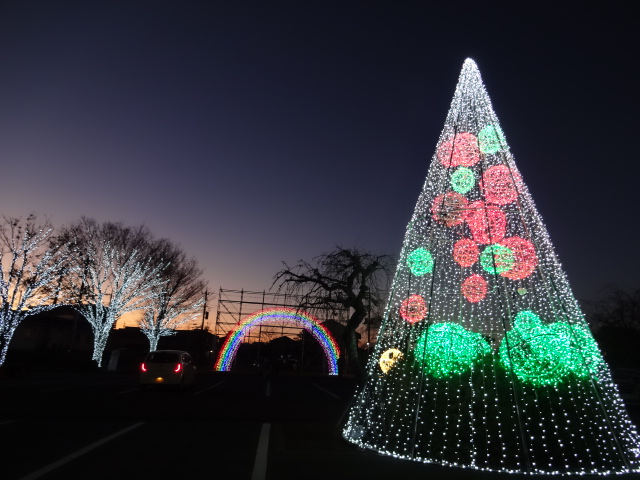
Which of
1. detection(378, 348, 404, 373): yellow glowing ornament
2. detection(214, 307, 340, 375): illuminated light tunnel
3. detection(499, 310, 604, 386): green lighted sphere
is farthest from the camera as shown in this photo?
detection(214, 307, 340, 375): illuminated light tunnel

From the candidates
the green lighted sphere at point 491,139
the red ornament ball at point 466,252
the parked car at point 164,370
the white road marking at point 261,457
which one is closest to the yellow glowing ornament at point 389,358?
the red ornament ball at point 466,252

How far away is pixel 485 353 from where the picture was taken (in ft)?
20.8

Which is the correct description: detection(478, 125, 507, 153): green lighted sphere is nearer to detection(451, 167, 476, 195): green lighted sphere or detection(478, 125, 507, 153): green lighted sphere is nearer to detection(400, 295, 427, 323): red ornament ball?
detection(451, 167, 476, 195): green lighted sphere

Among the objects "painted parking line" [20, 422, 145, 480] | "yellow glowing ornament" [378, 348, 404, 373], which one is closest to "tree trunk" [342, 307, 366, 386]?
"yellow glowing ornament" [378, 348, 404, 373]

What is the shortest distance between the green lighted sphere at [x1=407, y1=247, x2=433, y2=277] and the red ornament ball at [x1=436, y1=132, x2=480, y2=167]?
4.62 ft

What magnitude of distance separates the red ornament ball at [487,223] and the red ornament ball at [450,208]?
7.8 inches

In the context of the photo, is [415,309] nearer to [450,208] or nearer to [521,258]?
[450,208]

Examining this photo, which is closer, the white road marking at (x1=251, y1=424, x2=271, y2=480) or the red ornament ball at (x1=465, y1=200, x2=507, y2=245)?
the white road marking at (x1=251, y1=424, x2=271, y2=480)

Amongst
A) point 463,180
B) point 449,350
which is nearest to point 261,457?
point 449,350

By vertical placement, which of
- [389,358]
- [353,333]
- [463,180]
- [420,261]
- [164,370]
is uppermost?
[353,333]

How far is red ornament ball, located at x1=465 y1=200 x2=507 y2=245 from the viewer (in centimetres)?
652

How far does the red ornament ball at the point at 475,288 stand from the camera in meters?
7.15

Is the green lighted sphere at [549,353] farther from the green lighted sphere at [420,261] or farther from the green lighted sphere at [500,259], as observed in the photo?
the green lighted sphere at [420,261]

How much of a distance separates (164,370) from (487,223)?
13.7m
